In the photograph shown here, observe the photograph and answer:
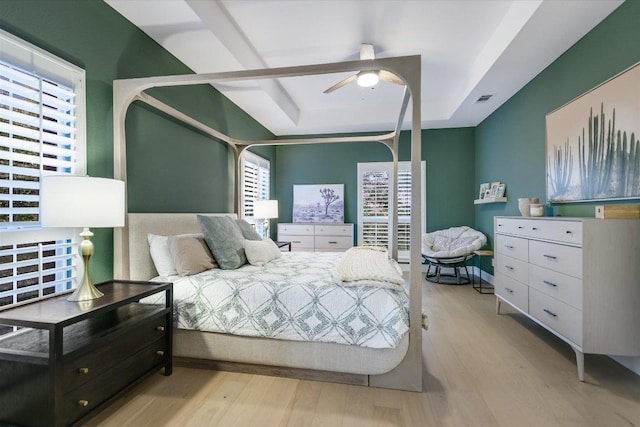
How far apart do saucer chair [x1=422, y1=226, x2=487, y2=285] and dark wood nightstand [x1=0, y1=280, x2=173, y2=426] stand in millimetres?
4064

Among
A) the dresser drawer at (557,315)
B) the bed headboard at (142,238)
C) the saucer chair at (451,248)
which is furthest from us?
the saucer chair at (451,248)

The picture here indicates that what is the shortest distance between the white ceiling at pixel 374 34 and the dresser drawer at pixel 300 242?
232 centimetres

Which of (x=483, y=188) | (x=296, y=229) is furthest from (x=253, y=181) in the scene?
(x=483, y=188)

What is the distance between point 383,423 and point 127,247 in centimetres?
203

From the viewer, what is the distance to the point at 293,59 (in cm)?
346

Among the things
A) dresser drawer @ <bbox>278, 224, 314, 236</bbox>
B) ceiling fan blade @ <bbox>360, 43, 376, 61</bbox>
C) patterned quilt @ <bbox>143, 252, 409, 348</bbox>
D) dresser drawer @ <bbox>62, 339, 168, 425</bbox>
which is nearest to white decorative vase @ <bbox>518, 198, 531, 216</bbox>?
patterned quilt @ <bbox>143, 252, 409, 348</bbox>

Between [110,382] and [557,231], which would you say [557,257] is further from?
[110,382]

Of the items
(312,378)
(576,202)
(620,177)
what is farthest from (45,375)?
(576,202)

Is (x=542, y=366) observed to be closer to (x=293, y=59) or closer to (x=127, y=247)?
(x=127, y=247)

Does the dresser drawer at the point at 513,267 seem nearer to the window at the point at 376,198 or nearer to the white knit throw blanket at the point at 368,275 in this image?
the white knit throw blanket at the point at 368,275

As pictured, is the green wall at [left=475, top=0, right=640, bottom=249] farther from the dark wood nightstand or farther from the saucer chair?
the dark wood nightstand

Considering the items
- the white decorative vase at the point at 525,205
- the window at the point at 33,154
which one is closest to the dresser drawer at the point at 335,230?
the white decorative vase at the point at 525,205

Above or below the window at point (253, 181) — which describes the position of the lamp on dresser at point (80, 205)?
below

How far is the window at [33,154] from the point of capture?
5.32ft
